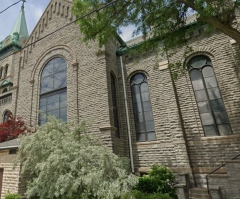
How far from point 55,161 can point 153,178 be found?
3934 mm

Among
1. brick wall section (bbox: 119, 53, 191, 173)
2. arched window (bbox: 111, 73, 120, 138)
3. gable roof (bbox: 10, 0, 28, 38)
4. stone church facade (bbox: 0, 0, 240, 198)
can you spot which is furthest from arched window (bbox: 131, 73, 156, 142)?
gable roof (bbox: 10, 0, 28, 38)

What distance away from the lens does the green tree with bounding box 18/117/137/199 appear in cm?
536

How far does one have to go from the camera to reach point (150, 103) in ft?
33.2

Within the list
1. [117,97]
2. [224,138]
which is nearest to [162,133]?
[224,138]

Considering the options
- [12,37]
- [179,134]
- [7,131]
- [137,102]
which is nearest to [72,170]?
[179,134]

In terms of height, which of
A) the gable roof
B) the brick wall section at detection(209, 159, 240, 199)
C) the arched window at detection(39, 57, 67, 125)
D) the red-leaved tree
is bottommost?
the brick wall section at detection(209, 159, 240, 199)

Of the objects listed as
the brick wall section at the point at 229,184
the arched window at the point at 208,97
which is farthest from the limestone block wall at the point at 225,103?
the brick wall section at the point at 229,184

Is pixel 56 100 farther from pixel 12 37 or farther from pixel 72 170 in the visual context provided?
pixel 12 37

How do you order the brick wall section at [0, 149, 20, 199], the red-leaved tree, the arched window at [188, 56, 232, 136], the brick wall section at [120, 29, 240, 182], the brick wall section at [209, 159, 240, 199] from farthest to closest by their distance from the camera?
the red-leaved tree, the arched window at [188, 56, 232, 136], the brick wall section at [120, 29, 240, 182], the brick wall section at [0, 149, 20, 199], the brick wall section at [209, 159, 240, 199]

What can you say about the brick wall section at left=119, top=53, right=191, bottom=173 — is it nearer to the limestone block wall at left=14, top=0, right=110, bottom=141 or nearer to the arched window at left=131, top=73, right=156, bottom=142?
the arched window at left=131, top=73, right=156, bottom=142

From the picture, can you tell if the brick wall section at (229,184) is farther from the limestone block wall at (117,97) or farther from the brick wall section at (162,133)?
the limestone block wall at (117,97)

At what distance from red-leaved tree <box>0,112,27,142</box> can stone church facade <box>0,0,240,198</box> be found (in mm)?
612

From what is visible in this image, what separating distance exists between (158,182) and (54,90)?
8.41 meters

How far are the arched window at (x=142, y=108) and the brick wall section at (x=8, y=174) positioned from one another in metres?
5.75
